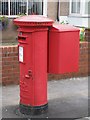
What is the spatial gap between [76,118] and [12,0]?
26.5 ft

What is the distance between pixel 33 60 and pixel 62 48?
1.63 ft

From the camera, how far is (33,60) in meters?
5.68

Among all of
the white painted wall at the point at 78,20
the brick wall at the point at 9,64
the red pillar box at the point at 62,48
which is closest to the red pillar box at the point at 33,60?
the red pillar box at the point at 62,48

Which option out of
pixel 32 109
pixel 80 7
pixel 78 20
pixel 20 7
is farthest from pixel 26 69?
pixel 80 7

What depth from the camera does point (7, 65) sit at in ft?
24.2

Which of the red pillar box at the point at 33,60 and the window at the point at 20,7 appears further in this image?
the window at the point at 20,7

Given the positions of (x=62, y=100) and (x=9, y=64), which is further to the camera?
(x=9, y=64)

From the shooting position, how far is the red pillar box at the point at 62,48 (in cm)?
571

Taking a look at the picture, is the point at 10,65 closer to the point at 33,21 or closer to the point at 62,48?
the point at 62,48

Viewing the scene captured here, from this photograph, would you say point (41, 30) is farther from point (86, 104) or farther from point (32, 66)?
point (86, 104)

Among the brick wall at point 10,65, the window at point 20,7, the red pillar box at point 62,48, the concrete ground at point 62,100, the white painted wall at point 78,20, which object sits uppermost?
the window at point 20,7

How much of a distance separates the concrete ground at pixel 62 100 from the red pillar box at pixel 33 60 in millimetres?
217

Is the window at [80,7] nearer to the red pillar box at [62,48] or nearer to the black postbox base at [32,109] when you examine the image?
the red pillar box at [62,48]

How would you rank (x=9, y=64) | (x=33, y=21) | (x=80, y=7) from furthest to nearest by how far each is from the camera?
(x=80, y=7) < (x=9, y=64) < (x=33, y=21)
